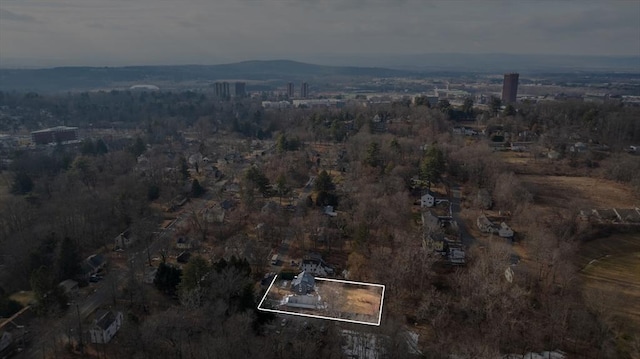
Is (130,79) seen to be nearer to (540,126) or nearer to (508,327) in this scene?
(540,126)

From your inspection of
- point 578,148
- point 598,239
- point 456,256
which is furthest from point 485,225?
point 578,148

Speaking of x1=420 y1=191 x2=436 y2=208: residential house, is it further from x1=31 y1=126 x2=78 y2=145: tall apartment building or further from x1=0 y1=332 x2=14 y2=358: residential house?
x1=31 y1=126 x2=78 y2=145: tall apartment building

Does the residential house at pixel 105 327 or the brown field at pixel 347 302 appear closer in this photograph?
the brown field at pixel 347 302

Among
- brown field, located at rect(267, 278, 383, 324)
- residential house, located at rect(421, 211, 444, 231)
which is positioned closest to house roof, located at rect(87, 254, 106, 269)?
brown field, located at rect(267, 278, 383, 324)

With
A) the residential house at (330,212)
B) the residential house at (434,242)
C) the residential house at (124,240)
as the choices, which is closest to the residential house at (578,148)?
the residential house at (434,242)

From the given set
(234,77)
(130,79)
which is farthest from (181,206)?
(234,77)

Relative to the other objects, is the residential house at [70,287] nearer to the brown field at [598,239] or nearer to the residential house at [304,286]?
the residential house at [304,286]

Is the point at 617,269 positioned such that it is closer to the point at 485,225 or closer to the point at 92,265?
the point at 485,225
